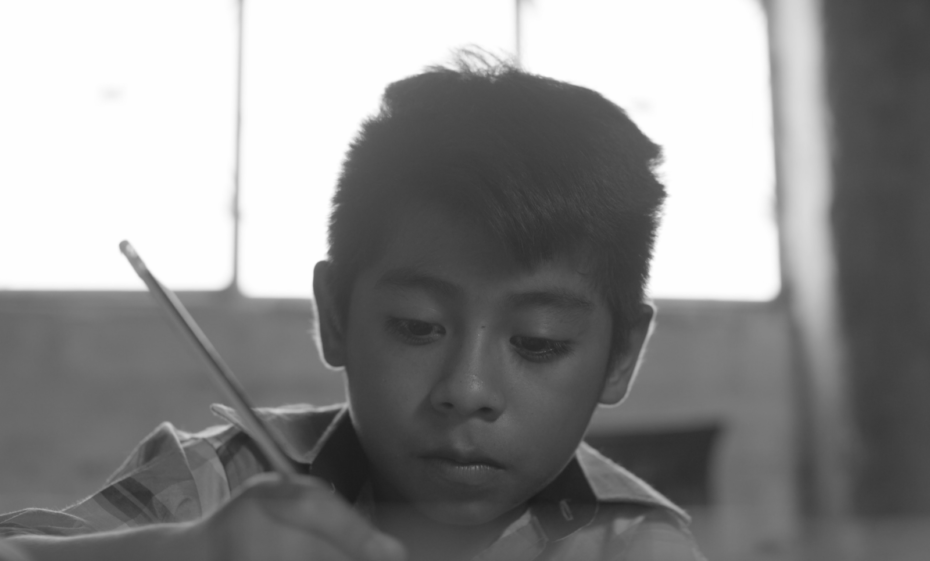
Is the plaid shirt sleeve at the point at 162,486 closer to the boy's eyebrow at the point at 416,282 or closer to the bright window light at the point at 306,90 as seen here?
the boy's eyebrow at the point at 416,282

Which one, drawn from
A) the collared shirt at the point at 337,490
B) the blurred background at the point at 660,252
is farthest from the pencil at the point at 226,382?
the blurred background at the point at 660,252

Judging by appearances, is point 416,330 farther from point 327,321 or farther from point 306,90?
point 306,90

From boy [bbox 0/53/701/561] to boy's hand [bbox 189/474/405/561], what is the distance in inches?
5.2

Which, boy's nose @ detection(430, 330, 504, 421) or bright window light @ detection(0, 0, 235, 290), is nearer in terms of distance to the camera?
boy's nose @ detection(430, 330, 504, 421)

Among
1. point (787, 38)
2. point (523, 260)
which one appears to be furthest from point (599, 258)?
point (787, 38)

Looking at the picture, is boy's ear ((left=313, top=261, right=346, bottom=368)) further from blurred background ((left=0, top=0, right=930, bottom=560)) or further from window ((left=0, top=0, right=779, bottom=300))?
window ((left=0, top=0, right=779, bottom=300))

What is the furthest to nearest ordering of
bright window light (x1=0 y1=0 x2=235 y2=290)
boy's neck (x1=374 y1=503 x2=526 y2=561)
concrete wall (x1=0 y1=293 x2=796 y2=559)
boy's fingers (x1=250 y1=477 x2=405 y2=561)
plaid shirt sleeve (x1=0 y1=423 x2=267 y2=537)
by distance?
bright window light (x1=0 y1=0 x2=235 y2=290), concrete wall (x1=0 y1=293 x2=796 y2=559), boy's neck (x1=374 y1=503 x2=526 y2=561), plaid shirt sleeve (x1=0 y1=423 x2=267 y2=537), boy's fingers (x1=250 y1=477 x2=405 y2=561)

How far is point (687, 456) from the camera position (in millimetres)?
1684

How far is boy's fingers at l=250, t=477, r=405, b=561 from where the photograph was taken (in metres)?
0.26

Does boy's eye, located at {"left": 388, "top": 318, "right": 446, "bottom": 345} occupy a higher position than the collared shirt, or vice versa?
boy's eye, located at {"left": 388, "top": 318, "right": 446, "bottom": 345}

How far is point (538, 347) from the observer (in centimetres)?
47

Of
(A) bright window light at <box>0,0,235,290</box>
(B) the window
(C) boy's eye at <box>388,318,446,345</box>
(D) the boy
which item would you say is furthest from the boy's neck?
(A) bright window light at <box>0,0,235,290</box>

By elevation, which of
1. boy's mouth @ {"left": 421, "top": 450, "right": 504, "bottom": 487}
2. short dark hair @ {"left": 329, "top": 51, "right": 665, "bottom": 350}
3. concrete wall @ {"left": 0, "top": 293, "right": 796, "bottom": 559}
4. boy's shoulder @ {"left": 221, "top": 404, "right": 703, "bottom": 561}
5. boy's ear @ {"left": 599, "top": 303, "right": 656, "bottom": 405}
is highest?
short dark hair @ {"left": 329, "top": 51, "right": 665, "bottom": 350}

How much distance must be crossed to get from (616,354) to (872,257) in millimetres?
1447
